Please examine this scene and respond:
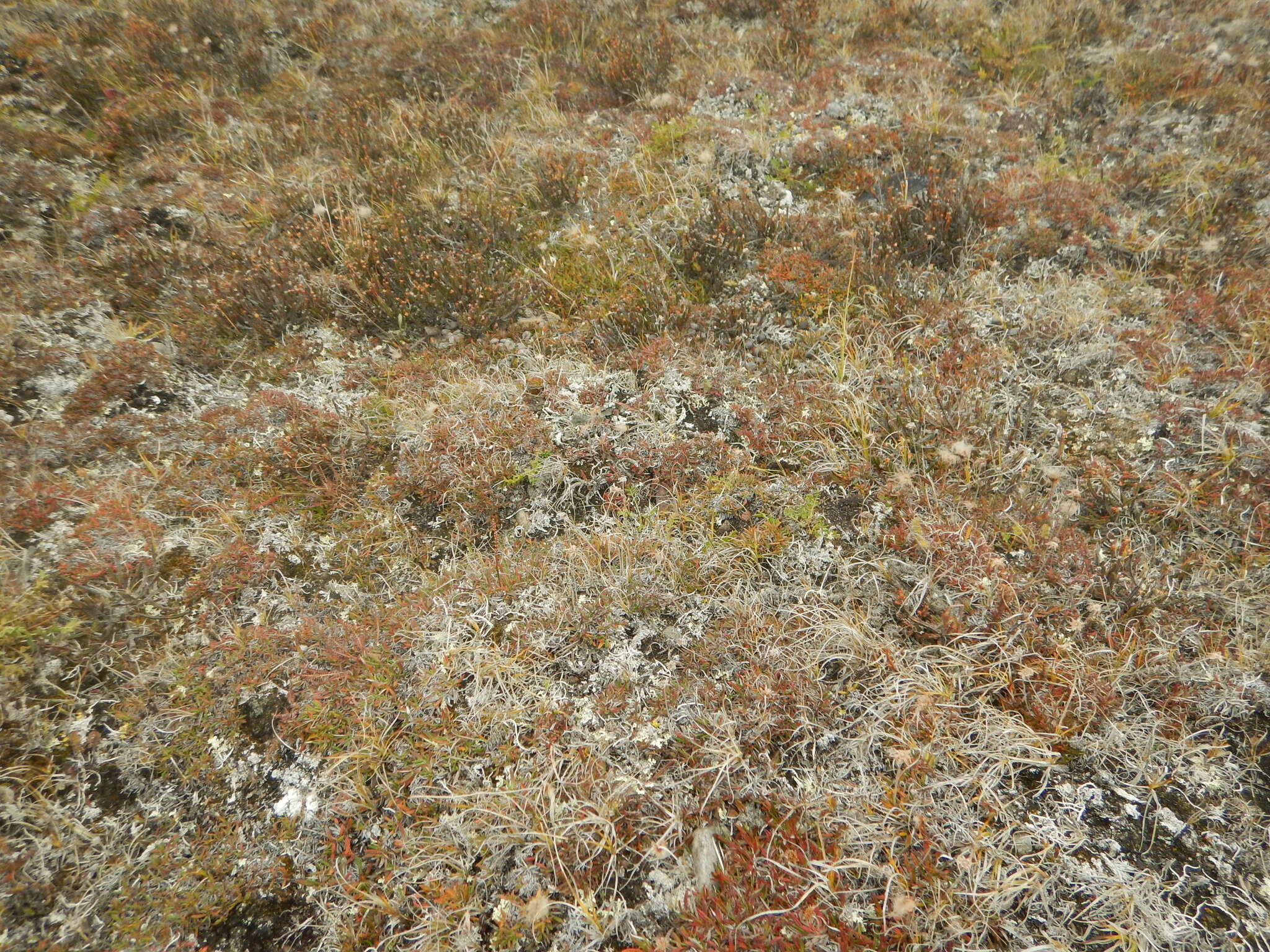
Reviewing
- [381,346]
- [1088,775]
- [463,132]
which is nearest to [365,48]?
[463,132]

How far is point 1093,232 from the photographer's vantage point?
17.1ft

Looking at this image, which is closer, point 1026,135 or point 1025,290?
point 1025,290

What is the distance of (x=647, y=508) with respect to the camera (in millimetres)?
4074

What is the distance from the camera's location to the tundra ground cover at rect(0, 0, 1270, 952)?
2873 millimetres

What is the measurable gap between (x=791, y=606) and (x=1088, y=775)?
1.55 metres

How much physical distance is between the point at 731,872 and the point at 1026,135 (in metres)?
7.23

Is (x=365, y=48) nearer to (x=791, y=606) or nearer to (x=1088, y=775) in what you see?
(x=791, y=606)

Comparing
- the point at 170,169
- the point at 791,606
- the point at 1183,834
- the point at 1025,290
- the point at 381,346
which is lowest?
the point at 1183,834

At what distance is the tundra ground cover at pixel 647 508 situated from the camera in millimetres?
2873

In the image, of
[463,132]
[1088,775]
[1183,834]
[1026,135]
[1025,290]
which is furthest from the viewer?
[463,132]

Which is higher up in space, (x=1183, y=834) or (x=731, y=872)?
(x=1183, y=834)

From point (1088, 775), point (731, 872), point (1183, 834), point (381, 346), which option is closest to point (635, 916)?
point (731, 872)

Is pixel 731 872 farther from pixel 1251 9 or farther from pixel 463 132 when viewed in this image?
pixel 1251 9

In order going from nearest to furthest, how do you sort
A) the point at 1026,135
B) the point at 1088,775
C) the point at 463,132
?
the point at 1088,775
the point at 1026,135
the point at 463,132
